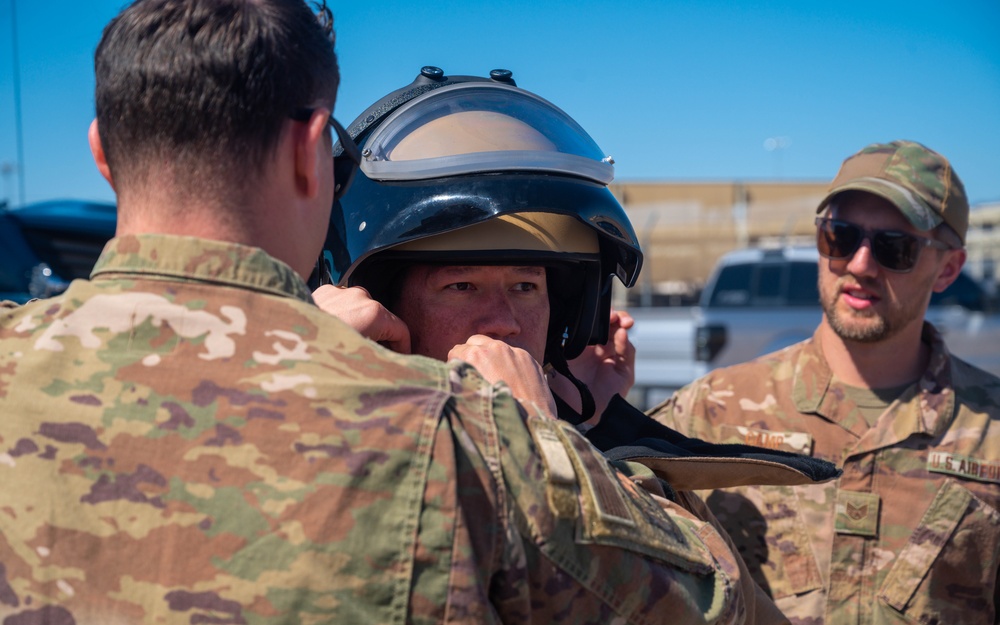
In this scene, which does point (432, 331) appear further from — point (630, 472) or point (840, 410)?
point (840, 410)

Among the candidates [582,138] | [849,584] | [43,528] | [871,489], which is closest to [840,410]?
[871,489]

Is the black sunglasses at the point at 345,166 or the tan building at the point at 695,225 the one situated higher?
the black sunglasses at the point at 345,166

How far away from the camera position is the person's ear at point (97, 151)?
1477 millimetres

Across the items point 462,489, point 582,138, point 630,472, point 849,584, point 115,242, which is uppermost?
point 582,138

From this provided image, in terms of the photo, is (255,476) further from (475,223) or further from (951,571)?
(951,571)

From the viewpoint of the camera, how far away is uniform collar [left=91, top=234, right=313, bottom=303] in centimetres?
135

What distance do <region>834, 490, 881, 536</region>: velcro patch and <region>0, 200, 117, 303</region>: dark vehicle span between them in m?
3.63

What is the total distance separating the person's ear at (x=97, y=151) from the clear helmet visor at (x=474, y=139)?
800 mm

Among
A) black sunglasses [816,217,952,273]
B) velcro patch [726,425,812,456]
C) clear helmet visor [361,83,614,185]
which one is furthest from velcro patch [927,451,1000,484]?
clear helmet visor [361,83,614,185]

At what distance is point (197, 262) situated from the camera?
1.35 metres


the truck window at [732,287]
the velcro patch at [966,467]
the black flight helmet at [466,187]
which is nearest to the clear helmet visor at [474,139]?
the black flight helmet at [466,187]

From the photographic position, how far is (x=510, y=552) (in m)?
1.28

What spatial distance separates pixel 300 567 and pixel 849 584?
227 cm

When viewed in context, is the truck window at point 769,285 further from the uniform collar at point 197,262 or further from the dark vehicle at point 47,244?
the uniform collar at point 197,262
